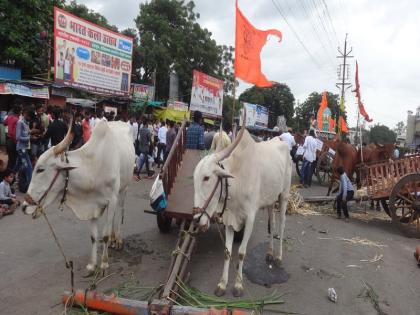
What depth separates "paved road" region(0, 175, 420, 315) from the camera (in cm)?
421

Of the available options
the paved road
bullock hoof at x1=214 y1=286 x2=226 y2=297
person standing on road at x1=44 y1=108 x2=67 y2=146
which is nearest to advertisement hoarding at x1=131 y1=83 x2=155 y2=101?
person standing on road at x1=44 y1=108 x2=67 y2=146

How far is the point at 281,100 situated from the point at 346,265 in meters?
47.0

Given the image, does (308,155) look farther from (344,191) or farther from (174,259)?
(174,259)

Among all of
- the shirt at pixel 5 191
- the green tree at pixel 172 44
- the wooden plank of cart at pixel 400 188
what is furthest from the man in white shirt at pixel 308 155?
the green tree at pixel 172 44

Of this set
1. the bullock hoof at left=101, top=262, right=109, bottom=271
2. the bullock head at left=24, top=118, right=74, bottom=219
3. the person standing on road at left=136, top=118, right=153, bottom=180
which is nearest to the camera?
the bullock head at left=24, top=118, right=74, bottom=219

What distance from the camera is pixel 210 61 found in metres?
32.2

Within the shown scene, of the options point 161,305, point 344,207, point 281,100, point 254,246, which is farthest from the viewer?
point 281,100

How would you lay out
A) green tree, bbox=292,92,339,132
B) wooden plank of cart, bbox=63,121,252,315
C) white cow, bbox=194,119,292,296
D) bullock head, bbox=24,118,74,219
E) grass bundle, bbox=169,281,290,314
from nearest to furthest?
wooden plank of cart, bbox=63,121,252,315, grass bundle, bbox=169,281,290,314, white cow, bbox=194,119,292,296, bullock head, bbox=24,118,74,219, green tree, bbox=292,92,339,132

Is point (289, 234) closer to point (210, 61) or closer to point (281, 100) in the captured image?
point (210, 61)

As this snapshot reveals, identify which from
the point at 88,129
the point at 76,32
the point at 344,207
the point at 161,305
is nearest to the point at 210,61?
the point at 76,32

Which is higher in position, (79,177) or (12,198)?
(79,177)

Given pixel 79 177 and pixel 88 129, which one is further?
pixel 88 129

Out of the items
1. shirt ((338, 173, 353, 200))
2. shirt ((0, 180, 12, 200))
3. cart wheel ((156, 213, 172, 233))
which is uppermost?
shirt ((338, 173, 353, 200))

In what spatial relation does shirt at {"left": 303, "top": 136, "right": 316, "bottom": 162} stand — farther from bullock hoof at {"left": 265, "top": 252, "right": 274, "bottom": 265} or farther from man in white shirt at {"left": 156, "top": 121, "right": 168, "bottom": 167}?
bullock hoof at {"left": 265, "top": 252, "right": 274, "bottom": 265}
